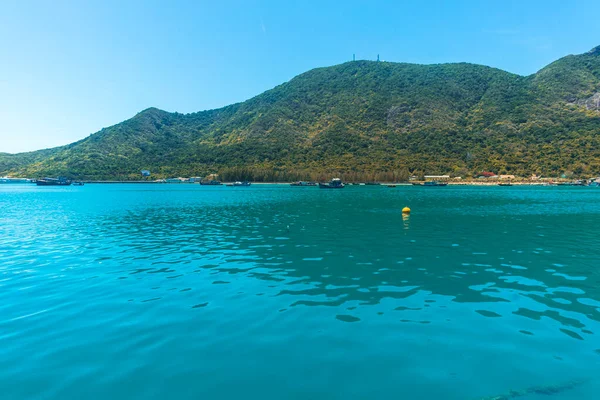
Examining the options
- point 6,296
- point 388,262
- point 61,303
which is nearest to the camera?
point 61,303

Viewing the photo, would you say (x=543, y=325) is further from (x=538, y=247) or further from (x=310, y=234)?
(x=310, y=234)

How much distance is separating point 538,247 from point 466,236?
6739 mm

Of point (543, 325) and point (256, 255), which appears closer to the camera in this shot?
point (543, 325)

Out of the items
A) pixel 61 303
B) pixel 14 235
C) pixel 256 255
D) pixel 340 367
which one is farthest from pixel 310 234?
pixel 14 235

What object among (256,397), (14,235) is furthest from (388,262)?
(14,235)

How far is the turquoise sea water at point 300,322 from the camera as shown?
30.6ft

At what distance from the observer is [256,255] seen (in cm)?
2636

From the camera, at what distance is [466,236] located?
1383 inches

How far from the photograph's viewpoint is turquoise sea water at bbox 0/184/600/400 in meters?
9.31

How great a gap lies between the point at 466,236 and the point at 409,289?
20.9m

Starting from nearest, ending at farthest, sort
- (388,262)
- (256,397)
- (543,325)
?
(256,397)
(543,325)
(388,262)

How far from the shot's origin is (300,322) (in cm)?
1338

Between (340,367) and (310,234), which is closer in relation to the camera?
(340,367)

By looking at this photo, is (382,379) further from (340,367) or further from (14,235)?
(14,235)
